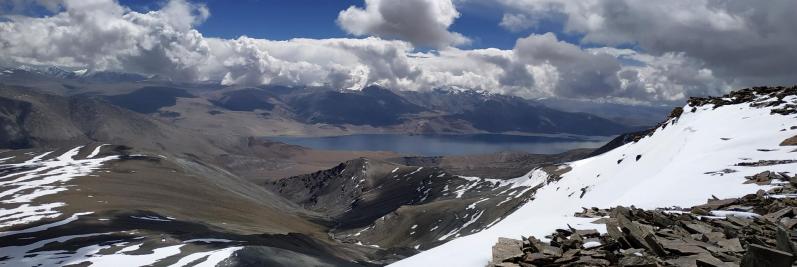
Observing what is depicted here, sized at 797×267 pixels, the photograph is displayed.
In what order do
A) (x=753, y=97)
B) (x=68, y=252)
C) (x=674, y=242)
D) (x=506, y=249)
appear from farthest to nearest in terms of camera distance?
1. (x=68, y=252)
2. (x=753, y=97)
3. (x=506, y=249)
4. (x=674, y=242)

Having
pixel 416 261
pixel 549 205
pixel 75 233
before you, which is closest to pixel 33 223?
pixel 75 233

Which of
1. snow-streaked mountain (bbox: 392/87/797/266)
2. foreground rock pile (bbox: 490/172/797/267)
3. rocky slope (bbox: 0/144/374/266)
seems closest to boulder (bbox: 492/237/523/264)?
foreground rock pile (bbox: 490/172/797/267)

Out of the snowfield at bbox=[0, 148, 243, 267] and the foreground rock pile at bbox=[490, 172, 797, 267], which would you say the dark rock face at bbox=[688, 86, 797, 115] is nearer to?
the foreground rock pile at bbox=[490, 172, 797, 267]

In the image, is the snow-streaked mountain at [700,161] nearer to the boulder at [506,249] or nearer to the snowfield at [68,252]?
the boulder at [506,249]

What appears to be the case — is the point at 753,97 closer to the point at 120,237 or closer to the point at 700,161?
the point at 700,161

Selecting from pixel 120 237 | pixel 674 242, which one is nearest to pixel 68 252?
pixel 120 237

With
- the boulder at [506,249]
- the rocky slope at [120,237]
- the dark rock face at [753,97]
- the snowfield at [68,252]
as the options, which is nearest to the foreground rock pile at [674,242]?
the boulder at [506,249]
